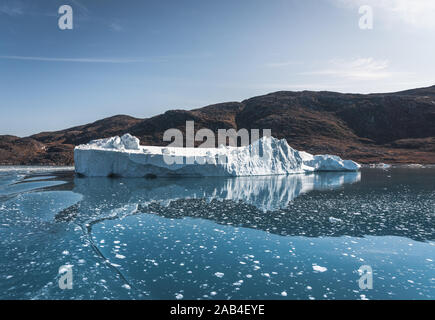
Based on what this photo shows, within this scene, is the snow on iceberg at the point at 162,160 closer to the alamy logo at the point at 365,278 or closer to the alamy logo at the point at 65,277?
the alamy logo at the point at 65,277

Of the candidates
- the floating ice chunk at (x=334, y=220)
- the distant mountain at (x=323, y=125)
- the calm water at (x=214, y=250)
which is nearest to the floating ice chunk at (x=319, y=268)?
the calm water at (x=214, y=250)

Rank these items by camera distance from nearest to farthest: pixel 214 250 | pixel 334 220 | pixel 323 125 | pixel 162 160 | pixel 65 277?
1. pixel 65 277
2. pixel 214 250
3. pixel 334 220
4. pixel 162 160
5. pixel 323 125

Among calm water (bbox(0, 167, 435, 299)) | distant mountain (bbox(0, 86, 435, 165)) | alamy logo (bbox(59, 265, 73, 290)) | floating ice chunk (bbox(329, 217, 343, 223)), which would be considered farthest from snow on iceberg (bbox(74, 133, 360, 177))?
distant mountain (bbox(0, 86, 435, 165))

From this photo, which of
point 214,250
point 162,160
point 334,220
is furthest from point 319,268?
point 162,160

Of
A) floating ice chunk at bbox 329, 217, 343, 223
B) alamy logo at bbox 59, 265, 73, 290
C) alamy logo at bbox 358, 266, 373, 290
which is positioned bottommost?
floating ice chunk at bbox 329, 217, 343, 223

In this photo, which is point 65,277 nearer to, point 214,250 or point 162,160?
point 214,250

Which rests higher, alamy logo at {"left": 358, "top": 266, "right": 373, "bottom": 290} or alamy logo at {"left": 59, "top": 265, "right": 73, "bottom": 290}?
alamy logo at {"left": 59, "top": 265, "right": 73, "bottom": 290}

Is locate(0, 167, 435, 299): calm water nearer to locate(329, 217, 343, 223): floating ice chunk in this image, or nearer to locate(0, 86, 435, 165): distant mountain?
locate(329, 217, 343, 223): floating ice chunk
